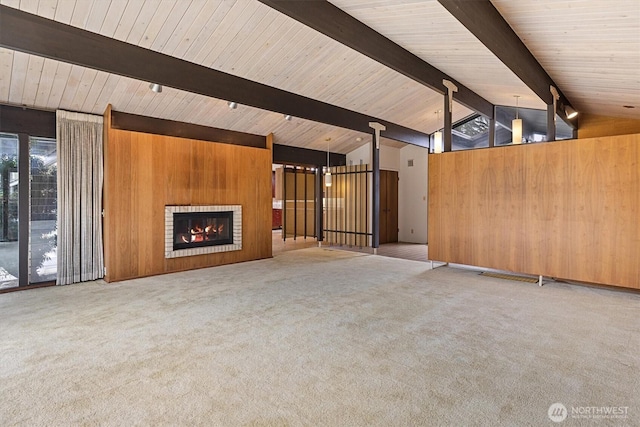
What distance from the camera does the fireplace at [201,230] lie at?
596 centimetres

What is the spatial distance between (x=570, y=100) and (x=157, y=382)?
8.69 m

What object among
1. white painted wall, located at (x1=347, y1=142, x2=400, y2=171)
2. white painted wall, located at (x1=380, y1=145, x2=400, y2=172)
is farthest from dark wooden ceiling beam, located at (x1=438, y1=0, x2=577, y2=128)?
white painted wall, located at (x1=380, y1=145, x2=400, y2=172)

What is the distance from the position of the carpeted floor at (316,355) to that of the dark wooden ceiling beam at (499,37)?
114 inches

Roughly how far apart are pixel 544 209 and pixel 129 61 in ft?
18.7

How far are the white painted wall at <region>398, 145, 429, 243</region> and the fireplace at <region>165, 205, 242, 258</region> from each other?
5687 millimetres

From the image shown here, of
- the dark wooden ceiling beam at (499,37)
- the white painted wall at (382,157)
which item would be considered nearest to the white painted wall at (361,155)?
the white painted wall at (382,157)

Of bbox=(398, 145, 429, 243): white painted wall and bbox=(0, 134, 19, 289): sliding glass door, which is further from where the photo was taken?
bbox=(398, 145, 429, 243): white painted wall

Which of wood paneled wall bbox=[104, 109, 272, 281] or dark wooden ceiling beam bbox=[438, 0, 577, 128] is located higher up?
dark wooden ceiling beam bbox=[438, 0, 577, 128]

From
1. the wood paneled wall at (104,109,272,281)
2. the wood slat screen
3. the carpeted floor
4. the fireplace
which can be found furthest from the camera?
the wood slat screen

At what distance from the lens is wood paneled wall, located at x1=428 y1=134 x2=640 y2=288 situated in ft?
14.8

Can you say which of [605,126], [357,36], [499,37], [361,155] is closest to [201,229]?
[357,36]

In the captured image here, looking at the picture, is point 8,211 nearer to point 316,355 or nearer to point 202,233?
point 202,233

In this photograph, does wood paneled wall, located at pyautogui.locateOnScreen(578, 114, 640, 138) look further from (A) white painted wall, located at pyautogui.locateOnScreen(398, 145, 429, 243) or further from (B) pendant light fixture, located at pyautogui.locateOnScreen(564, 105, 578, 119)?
(A) white painted wall, located at pyautogui.locateOnScreen(398, 145, 429, 243)

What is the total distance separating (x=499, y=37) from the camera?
3910 millimetres
